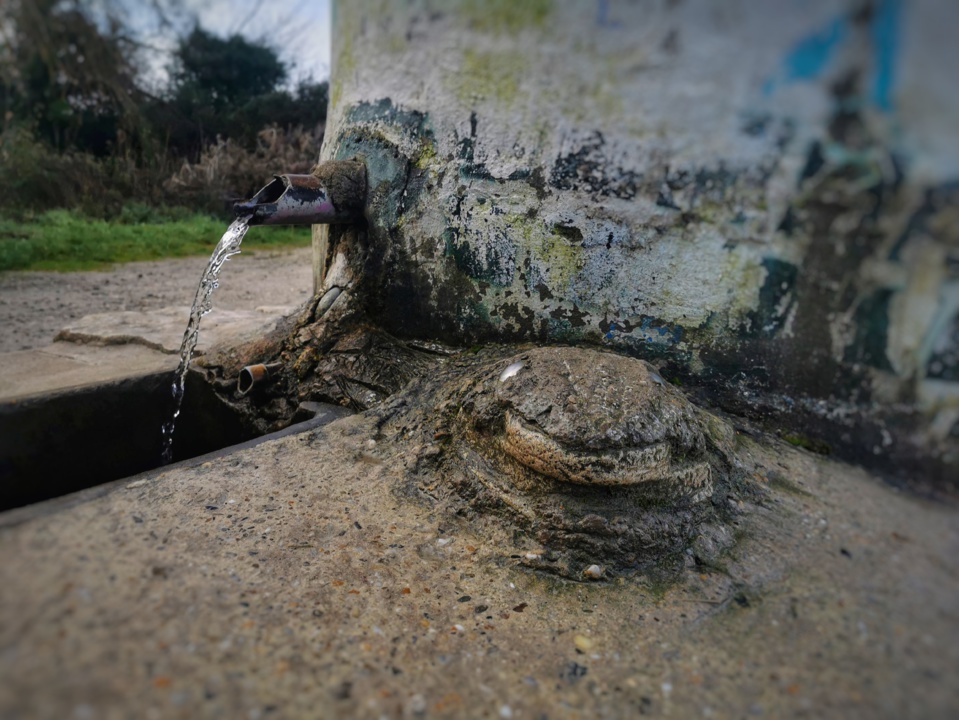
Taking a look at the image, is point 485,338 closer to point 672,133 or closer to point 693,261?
point 693,261

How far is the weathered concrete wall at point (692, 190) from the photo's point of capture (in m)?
0.89

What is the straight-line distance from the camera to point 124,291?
4.91 m

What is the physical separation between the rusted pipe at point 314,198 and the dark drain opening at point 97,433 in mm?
879

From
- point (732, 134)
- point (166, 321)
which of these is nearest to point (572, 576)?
point (732, 134)

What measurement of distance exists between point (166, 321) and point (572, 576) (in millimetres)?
3120

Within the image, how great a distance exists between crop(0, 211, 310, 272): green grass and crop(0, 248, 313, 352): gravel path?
0.23m

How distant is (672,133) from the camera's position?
136 cm

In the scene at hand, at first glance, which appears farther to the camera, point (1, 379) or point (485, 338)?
point (1, 379)

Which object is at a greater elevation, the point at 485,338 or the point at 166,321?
the point at 485,338

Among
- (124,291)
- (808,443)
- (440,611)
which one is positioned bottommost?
(124,291)

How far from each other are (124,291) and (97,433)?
2.94m

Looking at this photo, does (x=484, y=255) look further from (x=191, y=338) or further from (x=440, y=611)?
(x=191, y=338)

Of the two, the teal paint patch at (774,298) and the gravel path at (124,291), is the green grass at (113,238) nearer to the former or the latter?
the gravel path at (124,291)

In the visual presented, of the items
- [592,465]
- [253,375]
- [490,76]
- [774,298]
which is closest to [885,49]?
[774,298]
